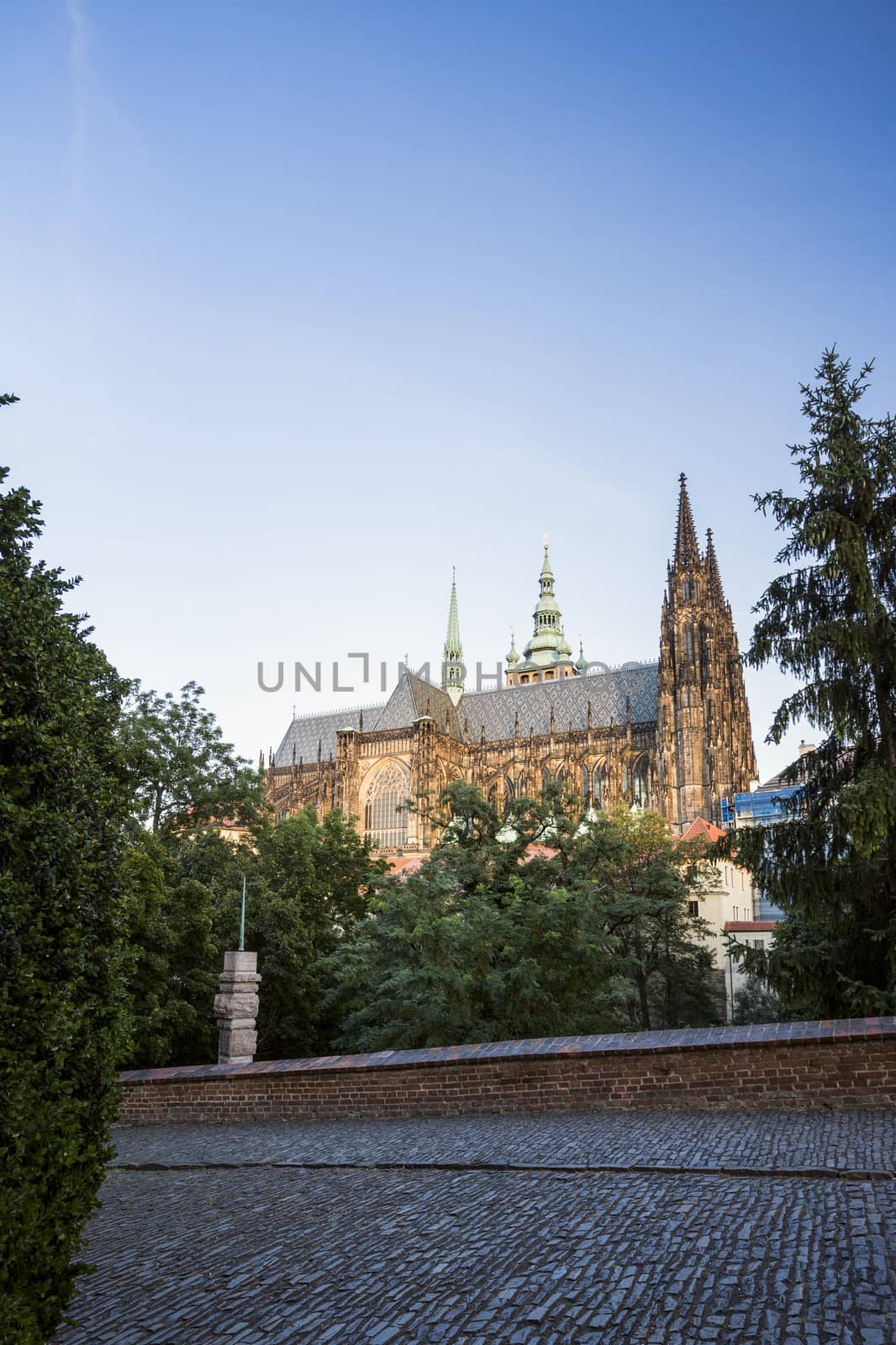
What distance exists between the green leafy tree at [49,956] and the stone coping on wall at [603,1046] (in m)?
5.42

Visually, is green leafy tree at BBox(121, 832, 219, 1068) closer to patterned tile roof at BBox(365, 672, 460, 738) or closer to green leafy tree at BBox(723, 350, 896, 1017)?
green leafy tree at BBox(723, 350, 896, 1017)

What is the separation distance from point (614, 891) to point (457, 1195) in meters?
17.5

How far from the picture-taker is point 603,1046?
8742 mm

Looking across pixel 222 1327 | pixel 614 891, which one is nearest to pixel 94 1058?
pixel 222 1327

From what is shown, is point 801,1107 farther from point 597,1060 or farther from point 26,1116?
point 26,1116

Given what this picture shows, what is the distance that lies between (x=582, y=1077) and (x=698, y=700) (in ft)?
149

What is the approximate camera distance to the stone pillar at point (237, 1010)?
1177 cm

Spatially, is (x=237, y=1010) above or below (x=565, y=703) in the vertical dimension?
below

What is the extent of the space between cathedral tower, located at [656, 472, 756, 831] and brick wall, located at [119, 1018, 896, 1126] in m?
41.6

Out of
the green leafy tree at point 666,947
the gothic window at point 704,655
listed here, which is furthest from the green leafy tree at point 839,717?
the gothic window at point 704,655

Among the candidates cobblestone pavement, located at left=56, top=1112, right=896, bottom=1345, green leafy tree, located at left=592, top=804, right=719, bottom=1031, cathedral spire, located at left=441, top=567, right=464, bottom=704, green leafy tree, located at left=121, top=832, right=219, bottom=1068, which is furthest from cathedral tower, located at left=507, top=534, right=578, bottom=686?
cobblestone pavement, located at left=56, top=1112, right=896, bottom=1345

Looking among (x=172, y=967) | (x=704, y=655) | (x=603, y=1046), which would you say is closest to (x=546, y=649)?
(x=704, y=655)

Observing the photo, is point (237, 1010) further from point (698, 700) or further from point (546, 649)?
point (546, 649)

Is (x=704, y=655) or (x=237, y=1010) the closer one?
(x=237, y=1010)
